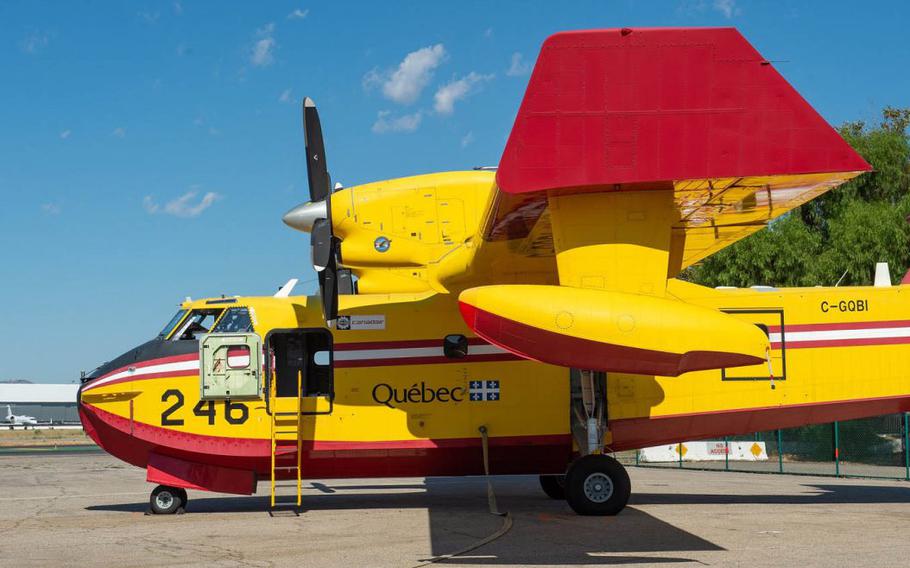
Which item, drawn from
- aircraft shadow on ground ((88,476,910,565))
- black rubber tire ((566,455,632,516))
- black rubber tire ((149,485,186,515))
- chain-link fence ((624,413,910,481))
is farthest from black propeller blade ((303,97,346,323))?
chain-link fence ((624,413,910,481))

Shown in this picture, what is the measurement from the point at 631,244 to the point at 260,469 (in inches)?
288

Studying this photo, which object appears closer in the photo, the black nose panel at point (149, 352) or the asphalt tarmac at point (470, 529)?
the asphalt tarmac at point (470, 529)

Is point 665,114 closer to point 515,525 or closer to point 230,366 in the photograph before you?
point 515,525

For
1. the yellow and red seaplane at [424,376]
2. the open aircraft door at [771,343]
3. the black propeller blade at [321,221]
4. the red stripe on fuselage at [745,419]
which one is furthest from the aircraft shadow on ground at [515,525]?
the black propeller blade at [321,221]

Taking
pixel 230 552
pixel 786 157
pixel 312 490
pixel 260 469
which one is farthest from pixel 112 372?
pixel 786 157

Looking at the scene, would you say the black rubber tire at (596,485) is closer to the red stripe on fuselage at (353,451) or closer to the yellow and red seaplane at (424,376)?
the yellow and red seaplane at (424,376)

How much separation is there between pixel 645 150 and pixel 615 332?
6.05 feet

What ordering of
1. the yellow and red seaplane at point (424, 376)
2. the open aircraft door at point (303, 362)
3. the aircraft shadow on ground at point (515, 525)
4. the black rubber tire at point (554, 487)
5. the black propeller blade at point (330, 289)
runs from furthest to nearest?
the black rubber tire at point (554, 487) < the open aircraft door at point (303, 362) < the yellow and red seaplane at point (424, 376) < the black propeller blade at point (330, 289) < the aircraft shadow on ground at point (515, 525)

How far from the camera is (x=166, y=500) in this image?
13891mm

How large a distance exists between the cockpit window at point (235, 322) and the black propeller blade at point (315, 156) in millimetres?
2416

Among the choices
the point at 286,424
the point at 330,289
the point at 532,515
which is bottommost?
the point at 532,515

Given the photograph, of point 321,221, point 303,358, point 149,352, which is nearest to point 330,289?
point 321,221

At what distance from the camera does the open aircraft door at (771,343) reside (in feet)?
44.7

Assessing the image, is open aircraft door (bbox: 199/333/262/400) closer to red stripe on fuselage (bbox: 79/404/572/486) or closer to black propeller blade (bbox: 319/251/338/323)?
red stripe on fuselage (bbox: 79/404/572/486)
